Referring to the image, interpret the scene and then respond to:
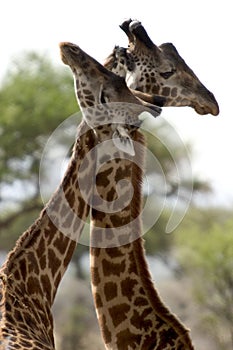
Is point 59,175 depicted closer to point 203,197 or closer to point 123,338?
point 123,338

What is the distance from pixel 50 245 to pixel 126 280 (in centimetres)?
48

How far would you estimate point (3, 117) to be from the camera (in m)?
27.9

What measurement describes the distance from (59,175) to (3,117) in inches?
764

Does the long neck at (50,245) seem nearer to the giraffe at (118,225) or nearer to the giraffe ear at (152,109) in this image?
the giraffe at (118,225)

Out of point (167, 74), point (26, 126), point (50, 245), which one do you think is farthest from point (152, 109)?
point (26, 126)

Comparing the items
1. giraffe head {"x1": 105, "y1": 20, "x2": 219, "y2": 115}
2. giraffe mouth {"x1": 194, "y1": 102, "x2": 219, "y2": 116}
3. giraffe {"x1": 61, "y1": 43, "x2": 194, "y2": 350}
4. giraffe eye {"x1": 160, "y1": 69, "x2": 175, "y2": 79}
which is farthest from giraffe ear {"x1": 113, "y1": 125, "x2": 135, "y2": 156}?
giraffe eye {"x1": 160, "y1": 69, "x2": 175, "y2": 79}

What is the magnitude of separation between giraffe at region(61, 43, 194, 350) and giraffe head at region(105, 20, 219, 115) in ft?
3.63

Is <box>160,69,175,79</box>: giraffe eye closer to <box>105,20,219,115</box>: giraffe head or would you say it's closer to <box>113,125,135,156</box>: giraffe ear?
<box>105,20,219,115</box>: giraffe head

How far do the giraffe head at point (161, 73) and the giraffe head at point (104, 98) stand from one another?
112cm

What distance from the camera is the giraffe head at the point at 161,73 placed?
896 centimetres

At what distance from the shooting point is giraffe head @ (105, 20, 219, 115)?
896cm

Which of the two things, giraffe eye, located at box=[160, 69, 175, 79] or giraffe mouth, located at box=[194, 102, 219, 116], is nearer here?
giraffe mouth, located at box=[194, 102, 219, 116]

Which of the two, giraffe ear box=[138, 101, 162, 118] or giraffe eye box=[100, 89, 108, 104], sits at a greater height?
giraffe eye box=[100, 89, 108, 104]

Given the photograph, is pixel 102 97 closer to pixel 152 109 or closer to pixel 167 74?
pixel 152 109
